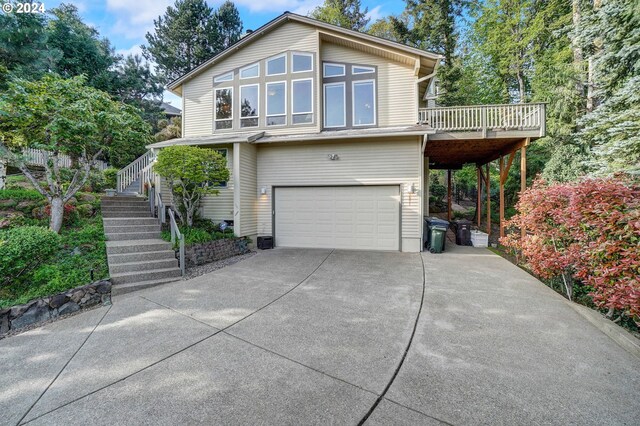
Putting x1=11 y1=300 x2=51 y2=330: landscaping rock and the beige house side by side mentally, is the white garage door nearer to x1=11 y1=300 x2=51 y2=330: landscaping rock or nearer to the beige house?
the beige house

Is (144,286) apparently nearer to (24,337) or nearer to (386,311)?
(24,337)

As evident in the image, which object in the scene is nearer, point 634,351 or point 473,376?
point 473,376

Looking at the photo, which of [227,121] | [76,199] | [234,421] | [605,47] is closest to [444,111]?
[605,47]

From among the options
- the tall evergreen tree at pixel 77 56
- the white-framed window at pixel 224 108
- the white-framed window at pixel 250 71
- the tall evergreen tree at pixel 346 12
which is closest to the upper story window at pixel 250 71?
the white-framed window at pixel 250 71

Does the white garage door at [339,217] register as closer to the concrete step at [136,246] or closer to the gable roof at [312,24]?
the concrete step at [136,246]

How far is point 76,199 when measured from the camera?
301 inches

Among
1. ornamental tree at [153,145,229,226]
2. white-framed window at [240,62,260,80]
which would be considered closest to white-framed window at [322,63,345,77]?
white-framed window at [240,62,260,80]

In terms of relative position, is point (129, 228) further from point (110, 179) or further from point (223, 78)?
point (223, 78)

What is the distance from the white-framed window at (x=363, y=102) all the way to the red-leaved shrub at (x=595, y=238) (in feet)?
17.5

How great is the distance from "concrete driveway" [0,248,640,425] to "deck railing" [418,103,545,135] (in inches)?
222

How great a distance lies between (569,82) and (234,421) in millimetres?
15073

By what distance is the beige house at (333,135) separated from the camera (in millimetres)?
8250

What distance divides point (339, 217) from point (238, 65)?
716 cm

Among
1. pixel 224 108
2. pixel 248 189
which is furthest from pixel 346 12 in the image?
pixel 248 189
